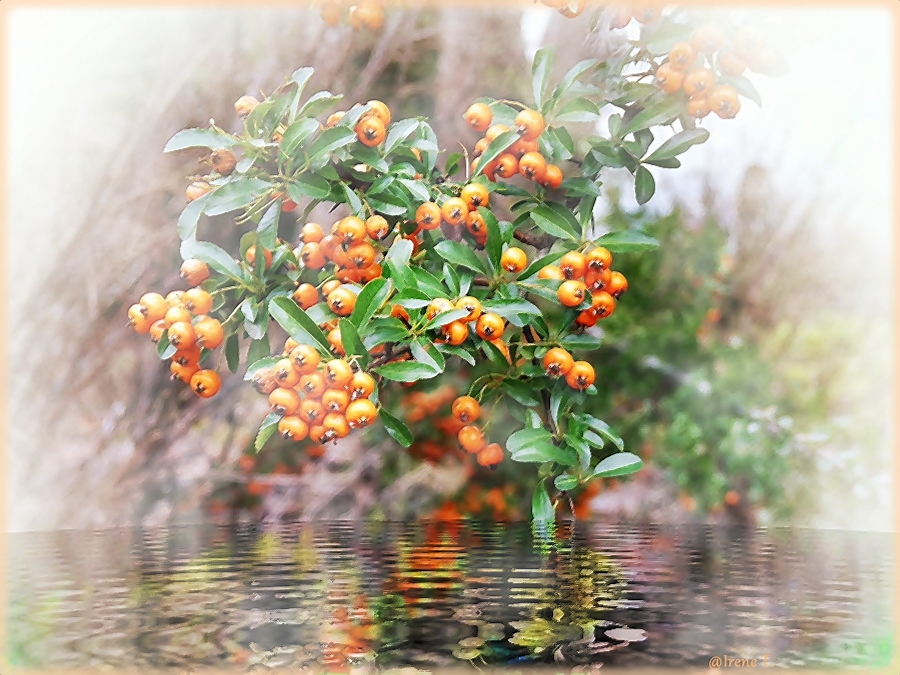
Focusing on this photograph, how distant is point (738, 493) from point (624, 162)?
2.54m

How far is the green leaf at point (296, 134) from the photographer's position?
1.45 metres

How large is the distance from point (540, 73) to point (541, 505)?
0.95 metres

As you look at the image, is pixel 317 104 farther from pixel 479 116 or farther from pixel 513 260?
pixel 513 260

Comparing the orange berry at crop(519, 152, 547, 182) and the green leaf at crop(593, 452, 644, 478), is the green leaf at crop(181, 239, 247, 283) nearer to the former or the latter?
the orange berry at crop(519, 152, 547, 182)

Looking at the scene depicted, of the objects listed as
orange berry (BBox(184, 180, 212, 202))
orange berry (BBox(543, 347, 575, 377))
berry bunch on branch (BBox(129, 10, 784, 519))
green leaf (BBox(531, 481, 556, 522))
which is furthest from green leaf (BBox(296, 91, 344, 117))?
green leaf (BBox(531, 481, 556, 522))

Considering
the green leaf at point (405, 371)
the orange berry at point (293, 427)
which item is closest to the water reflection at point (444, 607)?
the orange berry at point (293, 427)

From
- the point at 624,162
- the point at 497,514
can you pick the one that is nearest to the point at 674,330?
the point at 497,514

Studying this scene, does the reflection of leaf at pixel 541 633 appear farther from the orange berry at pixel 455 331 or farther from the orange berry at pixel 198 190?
the orange berry at pixel 198 190

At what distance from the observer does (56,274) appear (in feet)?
10.7

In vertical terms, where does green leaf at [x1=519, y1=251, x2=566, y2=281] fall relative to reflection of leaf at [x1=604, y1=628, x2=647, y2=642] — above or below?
above

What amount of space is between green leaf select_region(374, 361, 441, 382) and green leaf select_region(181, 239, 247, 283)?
0.39 m

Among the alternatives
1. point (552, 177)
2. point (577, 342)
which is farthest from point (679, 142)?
point (577, 342)

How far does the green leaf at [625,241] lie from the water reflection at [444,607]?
0.70 metres

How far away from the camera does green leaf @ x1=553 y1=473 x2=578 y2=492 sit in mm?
1553
